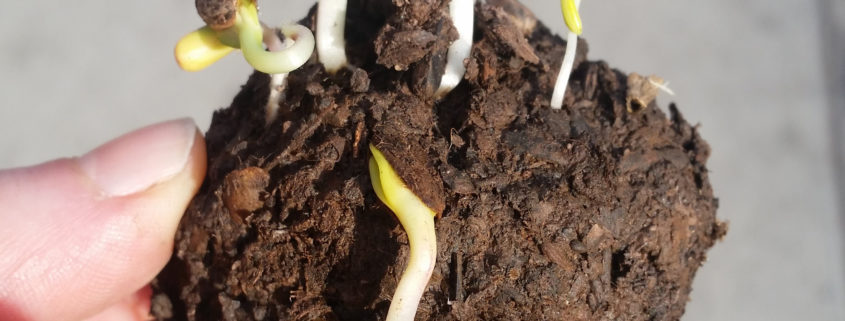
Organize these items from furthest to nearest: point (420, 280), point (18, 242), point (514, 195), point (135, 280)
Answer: point (135, 280), point (18, 242), point (514, 195), point (420, 280)

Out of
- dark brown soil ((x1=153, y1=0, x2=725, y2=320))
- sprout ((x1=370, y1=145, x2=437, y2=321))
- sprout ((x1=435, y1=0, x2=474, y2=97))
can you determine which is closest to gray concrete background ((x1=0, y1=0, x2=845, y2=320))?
dark brown soil ((x1=153, y1=0, x2=725, y2=320))

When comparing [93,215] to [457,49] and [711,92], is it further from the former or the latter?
[711,92]

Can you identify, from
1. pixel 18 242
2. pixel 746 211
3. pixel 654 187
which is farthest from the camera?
pixel 746 211

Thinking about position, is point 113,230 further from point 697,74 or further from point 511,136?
point 697,74

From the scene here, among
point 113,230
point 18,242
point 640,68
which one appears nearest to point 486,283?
point 113,230

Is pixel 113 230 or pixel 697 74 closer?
pixel 113 230

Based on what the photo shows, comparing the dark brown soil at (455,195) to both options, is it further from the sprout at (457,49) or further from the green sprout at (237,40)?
the green sprout at (237,40)

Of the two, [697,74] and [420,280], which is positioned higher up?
[697,74]

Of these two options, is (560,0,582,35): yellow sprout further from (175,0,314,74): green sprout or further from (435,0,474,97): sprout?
(175,0,314,74): green sprout
